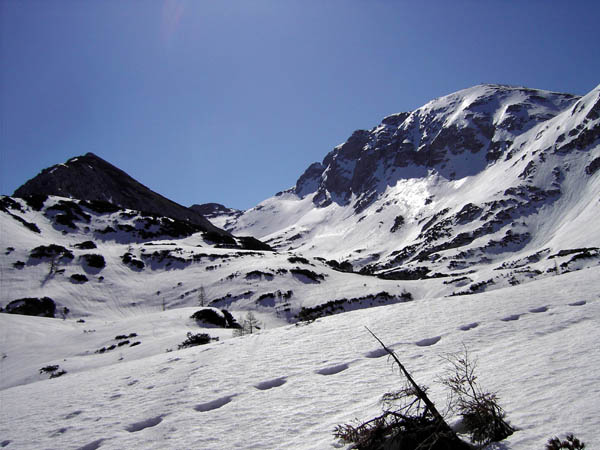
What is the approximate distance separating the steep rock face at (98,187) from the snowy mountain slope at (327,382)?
15805 cm

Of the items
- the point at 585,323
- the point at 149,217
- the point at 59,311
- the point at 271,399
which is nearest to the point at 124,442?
the point at 271,399

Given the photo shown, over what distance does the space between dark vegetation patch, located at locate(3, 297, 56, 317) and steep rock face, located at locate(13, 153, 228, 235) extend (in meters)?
100

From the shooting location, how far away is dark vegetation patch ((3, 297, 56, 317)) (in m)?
51.9

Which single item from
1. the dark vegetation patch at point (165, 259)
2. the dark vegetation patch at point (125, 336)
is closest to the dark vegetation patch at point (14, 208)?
the dark vegetation patch at point (165, 259)

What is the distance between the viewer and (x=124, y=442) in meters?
5.95

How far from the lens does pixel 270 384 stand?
758 cm

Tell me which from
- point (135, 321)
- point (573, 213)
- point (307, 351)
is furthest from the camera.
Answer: point (573, 213)

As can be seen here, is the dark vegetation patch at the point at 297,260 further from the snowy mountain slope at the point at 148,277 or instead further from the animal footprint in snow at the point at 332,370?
the animal footprint in snow at the point at 332,370

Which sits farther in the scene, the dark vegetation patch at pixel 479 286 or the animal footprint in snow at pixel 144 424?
the dark vegetation patch at pixel 479 286

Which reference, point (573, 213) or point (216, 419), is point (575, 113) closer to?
point (573, 213)

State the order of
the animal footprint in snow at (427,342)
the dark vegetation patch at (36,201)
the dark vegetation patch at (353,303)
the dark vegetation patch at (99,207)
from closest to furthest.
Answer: the animal footprint in snow at (427,342) → the dark vegetation patch at (353,303) → the dark vegetation patch at (36,201) → the dark vegetation patch at (99,207)

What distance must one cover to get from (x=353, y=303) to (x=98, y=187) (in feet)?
468

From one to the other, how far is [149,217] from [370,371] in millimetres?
119107

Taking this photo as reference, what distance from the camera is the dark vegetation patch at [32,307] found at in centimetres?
5194
